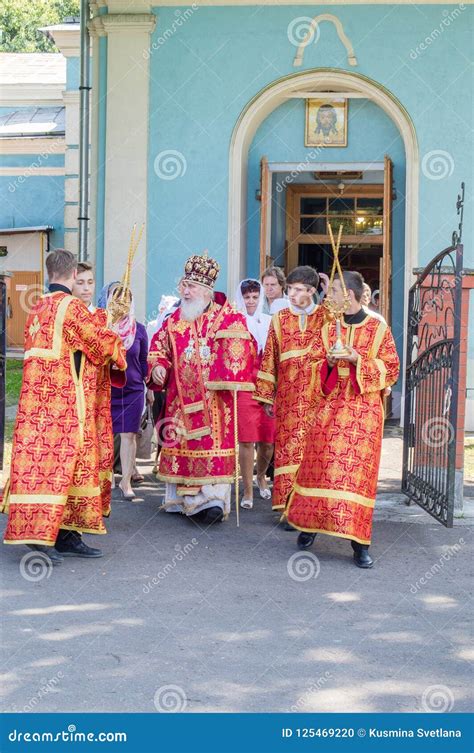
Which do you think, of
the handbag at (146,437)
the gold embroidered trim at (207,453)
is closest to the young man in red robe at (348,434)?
the gold embroidered trim at (207,453)

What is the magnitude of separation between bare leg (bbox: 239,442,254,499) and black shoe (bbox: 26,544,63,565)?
232cm

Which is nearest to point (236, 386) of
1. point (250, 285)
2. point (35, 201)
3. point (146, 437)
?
point (250, 285)

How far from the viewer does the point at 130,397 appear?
9086 mm

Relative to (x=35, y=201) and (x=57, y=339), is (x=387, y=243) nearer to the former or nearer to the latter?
(x=57, y=339)

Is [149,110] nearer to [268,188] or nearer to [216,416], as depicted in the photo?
[268,188]

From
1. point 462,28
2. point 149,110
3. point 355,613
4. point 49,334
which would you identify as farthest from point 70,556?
point 462,28

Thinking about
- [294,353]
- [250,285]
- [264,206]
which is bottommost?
[294,353]

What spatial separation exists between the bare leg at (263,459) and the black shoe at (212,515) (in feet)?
3.68

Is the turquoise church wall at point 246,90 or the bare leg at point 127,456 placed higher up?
the turquoise church wall at point 246,90

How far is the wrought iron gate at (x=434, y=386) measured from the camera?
24.8 ft

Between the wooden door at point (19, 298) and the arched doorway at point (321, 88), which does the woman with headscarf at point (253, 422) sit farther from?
the wooden door at point (19, 298)

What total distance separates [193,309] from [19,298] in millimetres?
18831

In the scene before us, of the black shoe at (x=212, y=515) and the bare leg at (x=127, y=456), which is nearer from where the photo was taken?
the black shoe at (x=212, y=515)

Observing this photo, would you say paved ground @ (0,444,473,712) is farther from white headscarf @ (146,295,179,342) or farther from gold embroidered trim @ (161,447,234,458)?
white headscarf @ (146,295,179,342)
